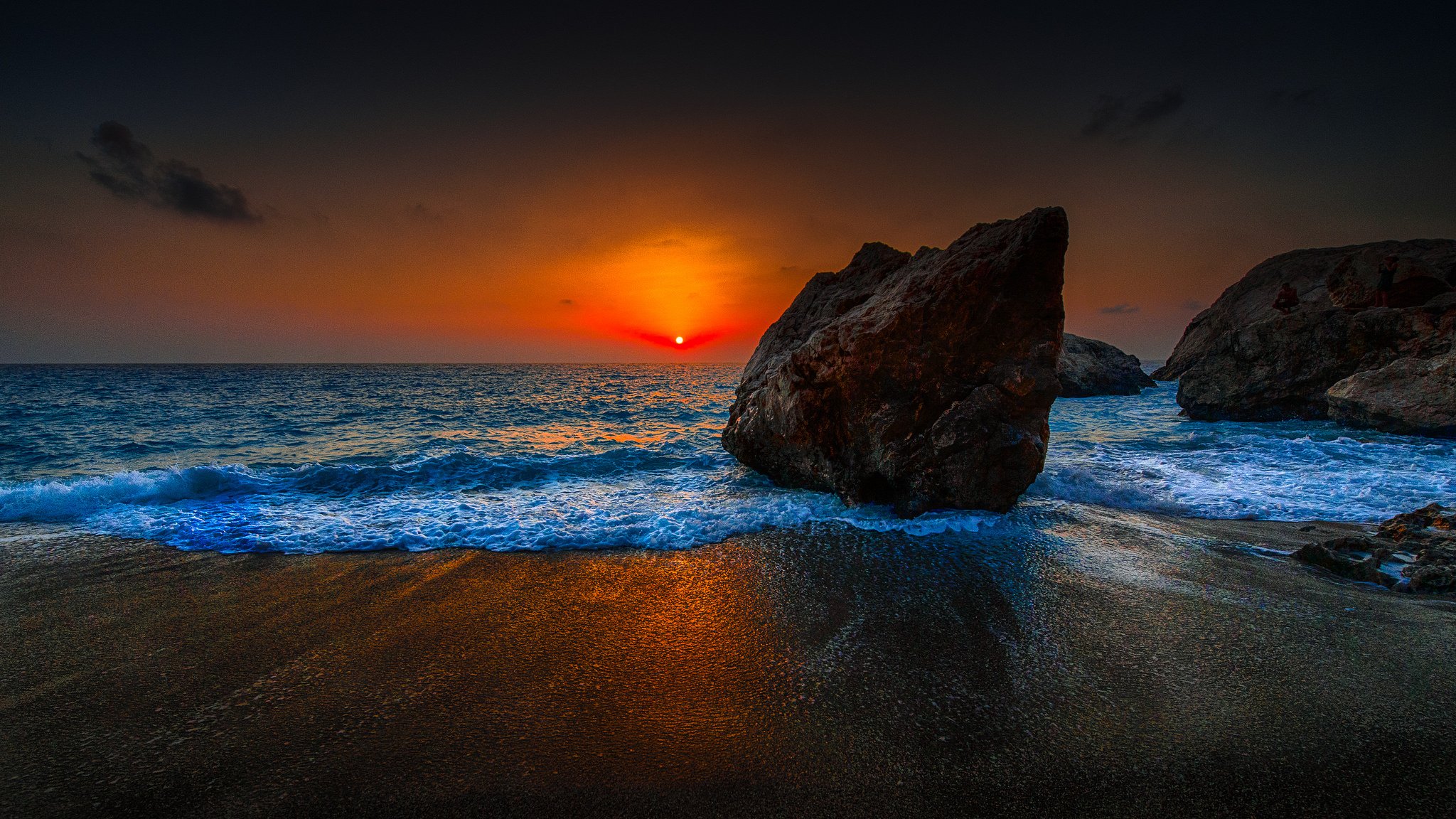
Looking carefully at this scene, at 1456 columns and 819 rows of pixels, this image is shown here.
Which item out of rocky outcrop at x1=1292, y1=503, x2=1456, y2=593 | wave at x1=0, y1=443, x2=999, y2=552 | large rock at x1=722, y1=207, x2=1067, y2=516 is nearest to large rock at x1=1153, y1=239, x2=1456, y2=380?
rocky outcrop at x1=1292, y1=503, x2=1456, y2=593

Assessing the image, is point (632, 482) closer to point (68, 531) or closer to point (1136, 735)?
point (68, 531)

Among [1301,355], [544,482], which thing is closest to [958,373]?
[544,482]

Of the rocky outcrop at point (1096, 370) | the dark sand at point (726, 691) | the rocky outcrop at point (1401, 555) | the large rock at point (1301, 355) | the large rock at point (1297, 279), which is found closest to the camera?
the dark sand at point (726, 691)

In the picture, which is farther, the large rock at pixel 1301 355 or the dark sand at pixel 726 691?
the large rock at pixel 1301 355

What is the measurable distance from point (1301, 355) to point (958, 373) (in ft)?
56.8

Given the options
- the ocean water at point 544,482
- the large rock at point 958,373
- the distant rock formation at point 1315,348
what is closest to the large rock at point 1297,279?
the distant rock formation at point 1315,348

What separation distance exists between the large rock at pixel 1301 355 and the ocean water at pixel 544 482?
135 centimetres

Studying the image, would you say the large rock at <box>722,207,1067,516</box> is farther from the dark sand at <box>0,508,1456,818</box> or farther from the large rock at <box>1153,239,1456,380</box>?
the large rock at <box>1153,239,1456,380</box>

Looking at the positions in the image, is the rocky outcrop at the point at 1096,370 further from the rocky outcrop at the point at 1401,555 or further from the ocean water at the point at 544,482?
the rocky outcrop at the point at 1401,555

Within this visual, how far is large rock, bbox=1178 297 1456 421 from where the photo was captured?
15.2 metres

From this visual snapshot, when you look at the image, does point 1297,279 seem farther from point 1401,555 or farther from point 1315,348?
point 1401,555

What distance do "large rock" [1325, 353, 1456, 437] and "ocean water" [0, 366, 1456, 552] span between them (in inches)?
27.2

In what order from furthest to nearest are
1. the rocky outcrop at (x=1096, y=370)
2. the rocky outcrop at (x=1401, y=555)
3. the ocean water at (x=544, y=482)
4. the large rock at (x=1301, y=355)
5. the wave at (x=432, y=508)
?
the rocky outcrop at (x=1096, y=370)
the large rock at (x=1301, y=355)
the ocean water at (x=544, y=482)
the wave at (x=432, y=508)
the rocky outcrop at (x=1401, y=555)

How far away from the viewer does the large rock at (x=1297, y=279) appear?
2698 cm
